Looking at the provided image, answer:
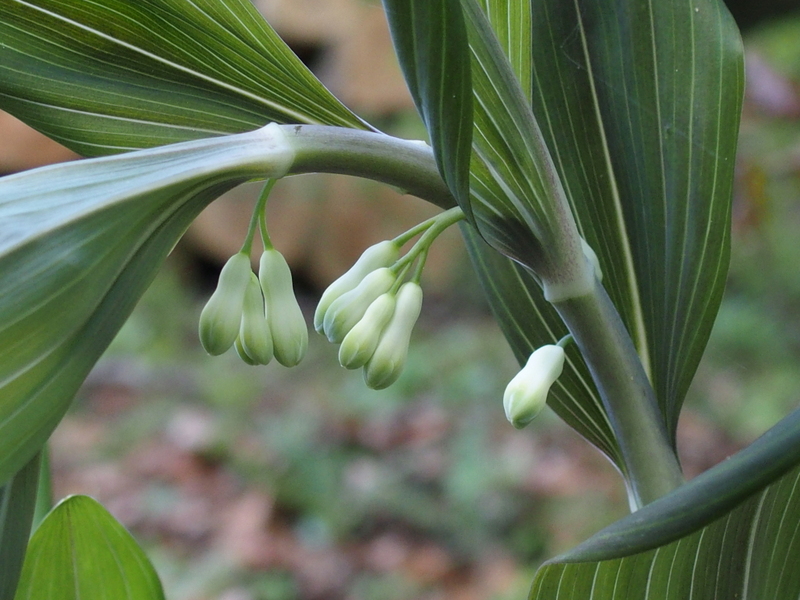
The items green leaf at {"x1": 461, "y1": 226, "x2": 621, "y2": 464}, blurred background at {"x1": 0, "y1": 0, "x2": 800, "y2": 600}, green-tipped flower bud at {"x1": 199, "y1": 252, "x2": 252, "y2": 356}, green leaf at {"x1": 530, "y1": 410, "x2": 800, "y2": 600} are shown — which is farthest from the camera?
blurred background at {"x1": 0, "y1": 0, "x2": 800, "y2": 600}

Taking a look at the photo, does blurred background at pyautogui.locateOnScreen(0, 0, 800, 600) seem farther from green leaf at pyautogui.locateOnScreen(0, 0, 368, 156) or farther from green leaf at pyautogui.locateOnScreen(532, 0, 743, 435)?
green leaf at pyautogui.locateOnScreen(0, 0, 368, 156)

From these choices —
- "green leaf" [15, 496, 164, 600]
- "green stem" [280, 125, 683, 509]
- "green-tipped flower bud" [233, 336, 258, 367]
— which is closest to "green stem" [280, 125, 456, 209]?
"green stem" [280, 125, 683, 509]

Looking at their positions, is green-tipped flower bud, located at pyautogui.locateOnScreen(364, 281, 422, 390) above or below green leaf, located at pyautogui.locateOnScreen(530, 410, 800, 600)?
above

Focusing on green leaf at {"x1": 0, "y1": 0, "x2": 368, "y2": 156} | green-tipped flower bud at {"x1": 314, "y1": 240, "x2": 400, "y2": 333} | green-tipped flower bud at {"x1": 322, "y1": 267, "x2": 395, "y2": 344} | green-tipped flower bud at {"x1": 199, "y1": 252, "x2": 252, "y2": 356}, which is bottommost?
green-tipped flower bud at {"x1": 322, "y1": 267, "x2": 395, "y2": 344}

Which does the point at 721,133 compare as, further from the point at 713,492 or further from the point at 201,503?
the point at 201,503

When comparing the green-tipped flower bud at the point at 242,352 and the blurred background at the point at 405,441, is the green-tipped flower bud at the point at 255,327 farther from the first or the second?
the blurred background at the point at 405,441

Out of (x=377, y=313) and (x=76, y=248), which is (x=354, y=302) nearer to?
(x=377, y=313)

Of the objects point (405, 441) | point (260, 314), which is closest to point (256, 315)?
point (260, 314)
